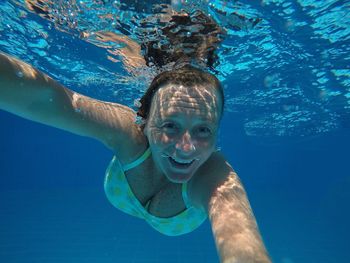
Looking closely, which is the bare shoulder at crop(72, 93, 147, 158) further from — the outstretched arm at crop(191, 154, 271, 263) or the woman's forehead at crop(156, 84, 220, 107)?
the outstretched arm at crop(191, 154, 271, 263)

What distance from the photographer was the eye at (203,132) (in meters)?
3.40

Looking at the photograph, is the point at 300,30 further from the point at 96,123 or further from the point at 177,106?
the point at 96,123

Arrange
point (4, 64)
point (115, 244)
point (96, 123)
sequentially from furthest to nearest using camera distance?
1. point (115, 244)
2. point (96, 123)
3. point (4, 64)

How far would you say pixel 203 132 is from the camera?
3.43m

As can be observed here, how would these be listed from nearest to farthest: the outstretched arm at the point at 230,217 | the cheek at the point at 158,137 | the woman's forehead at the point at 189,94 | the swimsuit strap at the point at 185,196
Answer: the outstretched arm at the point at 230,217 < the cheek at the point at 158,137 < the woman's forehead at the point at 189,94 < the swimsuit strap at the point at 185,196

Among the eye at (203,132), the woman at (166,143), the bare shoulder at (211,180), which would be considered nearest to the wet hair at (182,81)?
the woman at (166,143)

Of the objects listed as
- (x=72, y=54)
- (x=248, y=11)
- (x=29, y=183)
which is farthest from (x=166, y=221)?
(x=29, y=183)

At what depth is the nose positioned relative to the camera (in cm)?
328

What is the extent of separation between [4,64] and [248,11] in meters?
5.77

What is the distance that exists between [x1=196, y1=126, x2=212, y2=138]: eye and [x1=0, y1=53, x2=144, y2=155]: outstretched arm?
2.79ft

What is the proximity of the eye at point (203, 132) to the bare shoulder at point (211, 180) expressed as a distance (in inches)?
15.9

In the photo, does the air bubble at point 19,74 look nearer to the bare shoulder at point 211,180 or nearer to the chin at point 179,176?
the chin at point 179,176

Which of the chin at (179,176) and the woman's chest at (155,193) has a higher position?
the chin at (179,176)

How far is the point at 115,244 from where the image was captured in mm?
18750
